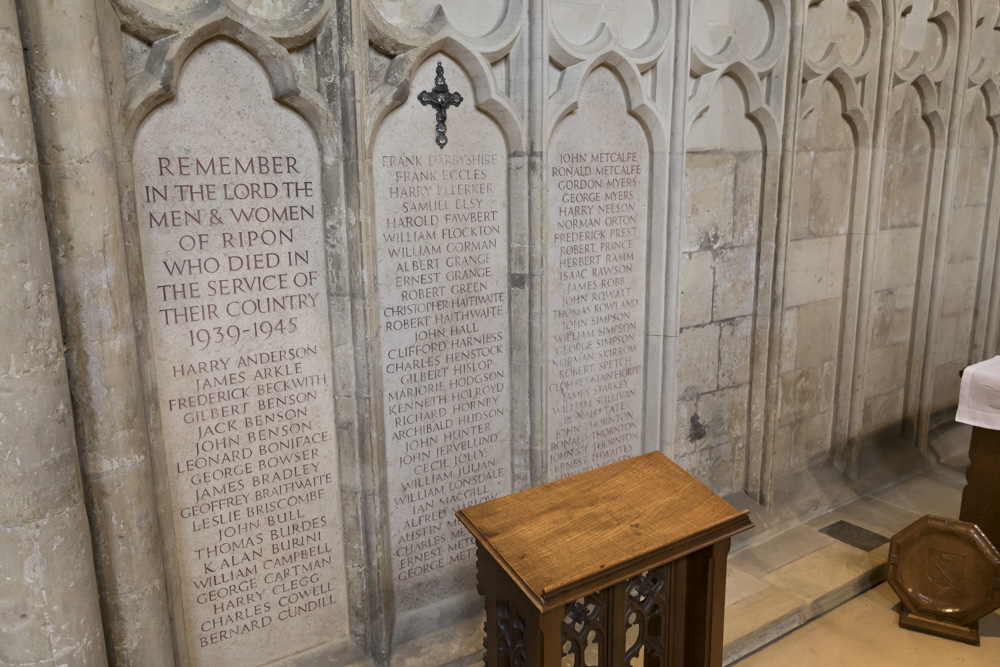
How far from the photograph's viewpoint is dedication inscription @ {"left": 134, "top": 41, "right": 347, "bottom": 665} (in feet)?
7.30

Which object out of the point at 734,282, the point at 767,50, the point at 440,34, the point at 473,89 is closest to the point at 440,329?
the point at 473,89

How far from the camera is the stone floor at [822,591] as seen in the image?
3.06 metres

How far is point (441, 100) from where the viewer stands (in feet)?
8.79

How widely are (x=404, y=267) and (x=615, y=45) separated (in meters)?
1.35

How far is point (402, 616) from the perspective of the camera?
9.62 ft

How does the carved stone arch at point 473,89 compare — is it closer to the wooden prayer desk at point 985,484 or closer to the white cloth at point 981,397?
the white cloth at point 981,397

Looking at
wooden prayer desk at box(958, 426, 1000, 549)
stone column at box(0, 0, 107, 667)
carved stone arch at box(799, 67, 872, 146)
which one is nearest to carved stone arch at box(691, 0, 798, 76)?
carved stone arch at box(799, 67, 872, 146)

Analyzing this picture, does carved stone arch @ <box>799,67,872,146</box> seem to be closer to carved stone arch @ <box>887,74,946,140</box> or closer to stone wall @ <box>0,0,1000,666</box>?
stone wall @ <box>0,0,1000,666</box>

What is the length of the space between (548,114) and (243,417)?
1.69m

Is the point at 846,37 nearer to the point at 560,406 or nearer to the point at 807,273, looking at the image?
the point at 807,273

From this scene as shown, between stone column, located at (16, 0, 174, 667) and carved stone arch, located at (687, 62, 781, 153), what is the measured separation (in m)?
2.52

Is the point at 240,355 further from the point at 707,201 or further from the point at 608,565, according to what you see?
the point at 707,201

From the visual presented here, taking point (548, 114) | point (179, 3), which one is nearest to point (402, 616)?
point (548, 114)

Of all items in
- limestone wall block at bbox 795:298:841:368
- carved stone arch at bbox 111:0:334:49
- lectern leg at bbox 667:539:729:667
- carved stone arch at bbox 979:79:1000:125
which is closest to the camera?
carved stone arch at bbox 111:0:334:49
